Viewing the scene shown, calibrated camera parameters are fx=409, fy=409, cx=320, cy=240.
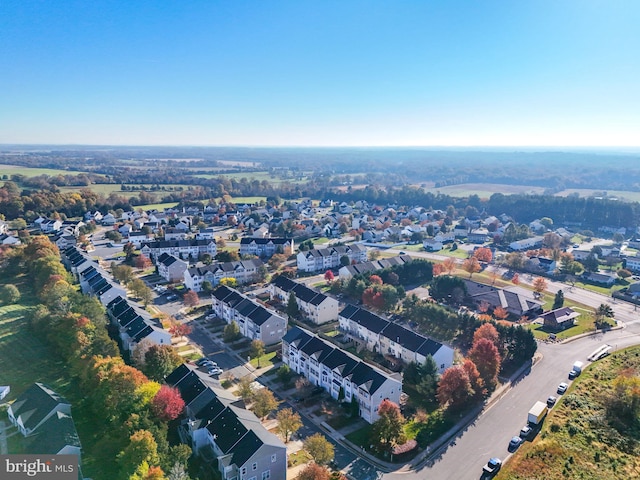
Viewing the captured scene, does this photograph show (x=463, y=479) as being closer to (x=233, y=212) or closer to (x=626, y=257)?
(x=626, y=257)

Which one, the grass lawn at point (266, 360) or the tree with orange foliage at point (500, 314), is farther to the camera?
the tree with orange foliage at point (500, 314)

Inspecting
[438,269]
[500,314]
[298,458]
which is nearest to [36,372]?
[298,458]

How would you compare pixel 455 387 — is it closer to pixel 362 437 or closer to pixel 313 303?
pixel 362 437

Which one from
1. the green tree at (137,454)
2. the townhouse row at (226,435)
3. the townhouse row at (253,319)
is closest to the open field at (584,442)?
the townhouse row at (226,435)

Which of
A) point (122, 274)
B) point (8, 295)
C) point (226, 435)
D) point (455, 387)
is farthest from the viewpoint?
point (122, 274)

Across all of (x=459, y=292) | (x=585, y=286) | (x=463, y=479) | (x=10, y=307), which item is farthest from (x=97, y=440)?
(x=585, y=286)

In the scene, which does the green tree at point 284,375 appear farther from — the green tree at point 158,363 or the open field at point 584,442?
the open field at point 584,442
